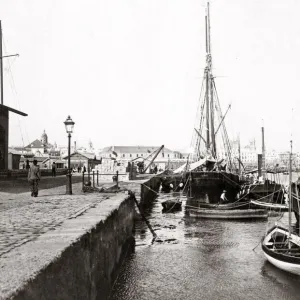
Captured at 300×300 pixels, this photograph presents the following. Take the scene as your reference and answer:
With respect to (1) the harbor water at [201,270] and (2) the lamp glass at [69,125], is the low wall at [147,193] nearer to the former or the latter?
(1) the harbor water at [201,270]

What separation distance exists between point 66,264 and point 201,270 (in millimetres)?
7190

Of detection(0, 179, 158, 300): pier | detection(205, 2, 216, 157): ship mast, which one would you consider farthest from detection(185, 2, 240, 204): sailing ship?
detection(0, 179, 158, 300): pier

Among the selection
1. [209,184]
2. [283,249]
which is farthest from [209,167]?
[283,249]

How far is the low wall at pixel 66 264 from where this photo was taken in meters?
4.10

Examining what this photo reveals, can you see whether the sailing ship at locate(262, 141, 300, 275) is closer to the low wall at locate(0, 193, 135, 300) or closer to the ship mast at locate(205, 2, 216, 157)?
the low wall at locate(0, 193, 135, 300)

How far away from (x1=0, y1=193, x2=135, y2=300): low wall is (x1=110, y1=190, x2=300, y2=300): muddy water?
1431mm

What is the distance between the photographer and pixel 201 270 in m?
11.5

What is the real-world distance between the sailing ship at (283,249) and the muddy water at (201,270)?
0.28 m

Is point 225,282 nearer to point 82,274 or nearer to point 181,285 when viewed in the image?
point 181,285

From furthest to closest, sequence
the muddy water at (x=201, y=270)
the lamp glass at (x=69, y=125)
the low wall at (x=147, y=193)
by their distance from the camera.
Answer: the low wall at (x=147, y=193) → the lamp glass at (x=69, y=125) → the muddy water at (x=201, y=270)

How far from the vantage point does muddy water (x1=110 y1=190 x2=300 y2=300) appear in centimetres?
953

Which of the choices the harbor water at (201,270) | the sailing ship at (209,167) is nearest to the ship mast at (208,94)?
the sailing ship at (209,167)

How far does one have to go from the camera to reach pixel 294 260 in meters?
10.5

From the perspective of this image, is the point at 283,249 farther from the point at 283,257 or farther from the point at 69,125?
the point at 69,125
